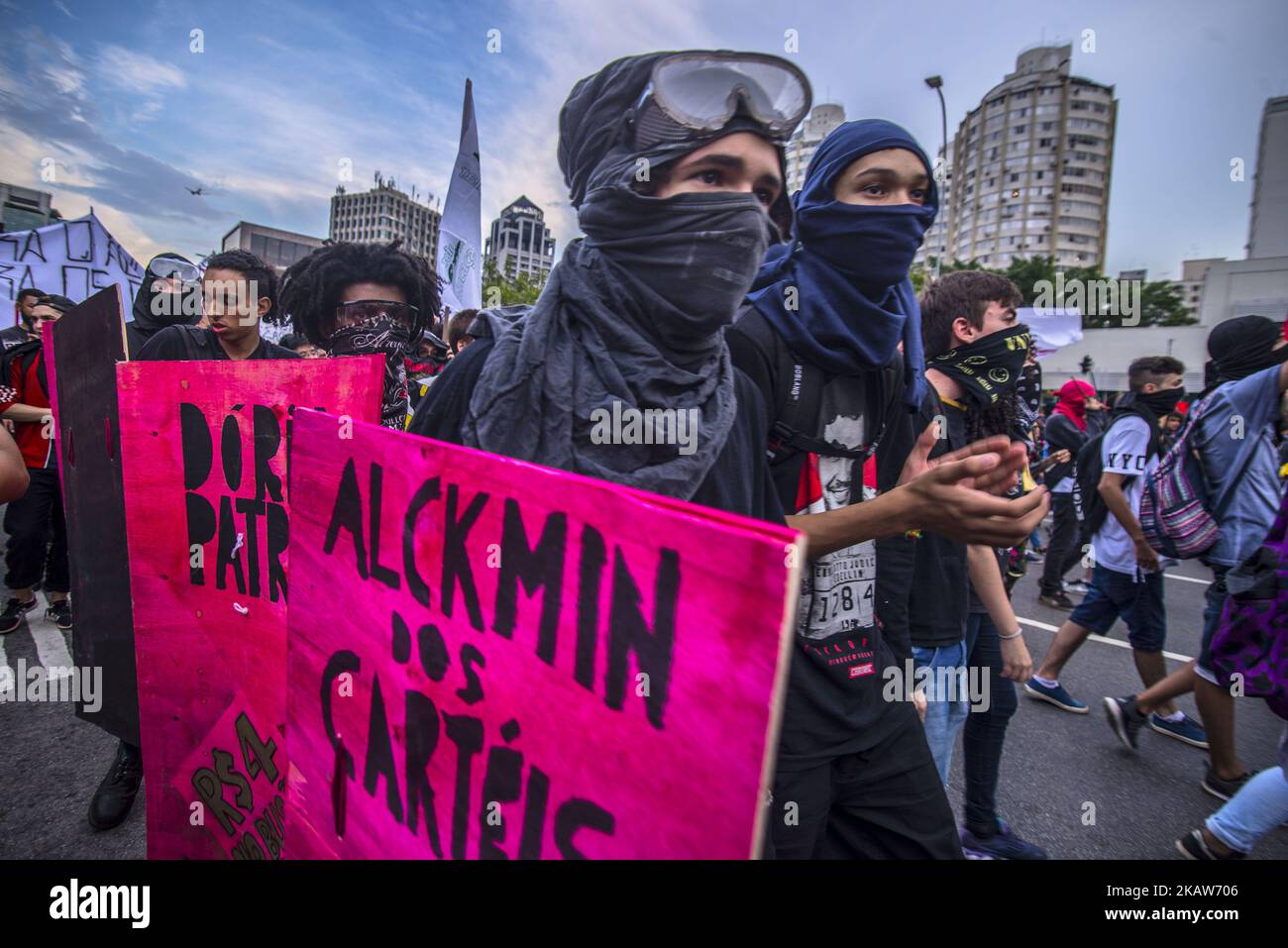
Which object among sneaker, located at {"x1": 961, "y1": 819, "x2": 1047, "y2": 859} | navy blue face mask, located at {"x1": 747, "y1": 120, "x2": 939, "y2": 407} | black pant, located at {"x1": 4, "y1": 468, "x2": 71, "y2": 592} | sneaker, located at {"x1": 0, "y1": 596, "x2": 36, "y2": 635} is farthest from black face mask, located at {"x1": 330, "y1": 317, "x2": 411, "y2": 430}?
sneaker, located at {"x1": 0, "y1": 596, "x2": 36, "y2": 635}

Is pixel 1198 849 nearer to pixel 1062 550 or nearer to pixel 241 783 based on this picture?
pixel 241 783

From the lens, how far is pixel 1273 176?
9.51 meters

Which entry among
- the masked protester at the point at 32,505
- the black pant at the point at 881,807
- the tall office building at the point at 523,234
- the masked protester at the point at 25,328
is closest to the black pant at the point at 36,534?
the masked protester at the point at 32,505

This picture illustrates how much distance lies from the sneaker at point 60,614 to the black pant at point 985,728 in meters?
5.14

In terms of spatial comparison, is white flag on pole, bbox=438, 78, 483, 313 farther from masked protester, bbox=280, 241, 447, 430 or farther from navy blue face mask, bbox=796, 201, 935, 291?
navy blue face mask, bbox=796, 201, 935, 291

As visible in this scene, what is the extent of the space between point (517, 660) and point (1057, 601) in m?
6.95

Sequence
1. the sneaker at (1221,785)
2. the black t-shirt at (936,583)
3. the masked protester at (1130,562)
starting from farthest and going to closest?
the masked protester at (1130,562) → the sneaker at (1221,785) → the black t-shirt at (936,583)

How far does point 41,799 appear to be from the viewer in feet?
8.55

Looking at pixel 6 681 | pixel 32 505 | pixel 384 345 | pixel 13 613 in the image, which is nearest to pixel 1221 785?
pixel 384 345

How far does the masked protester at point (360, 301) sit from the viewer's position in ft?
7.51

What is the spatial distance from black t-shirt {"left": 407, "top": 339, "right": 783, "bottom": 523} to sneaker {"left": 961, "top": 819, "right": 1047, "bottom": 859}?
80.7 inches

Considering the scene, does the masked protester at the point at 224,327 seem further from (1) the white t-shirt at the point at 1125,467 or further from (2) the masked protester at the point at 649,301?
(1) the white t-shirt at the point at 1125,467
